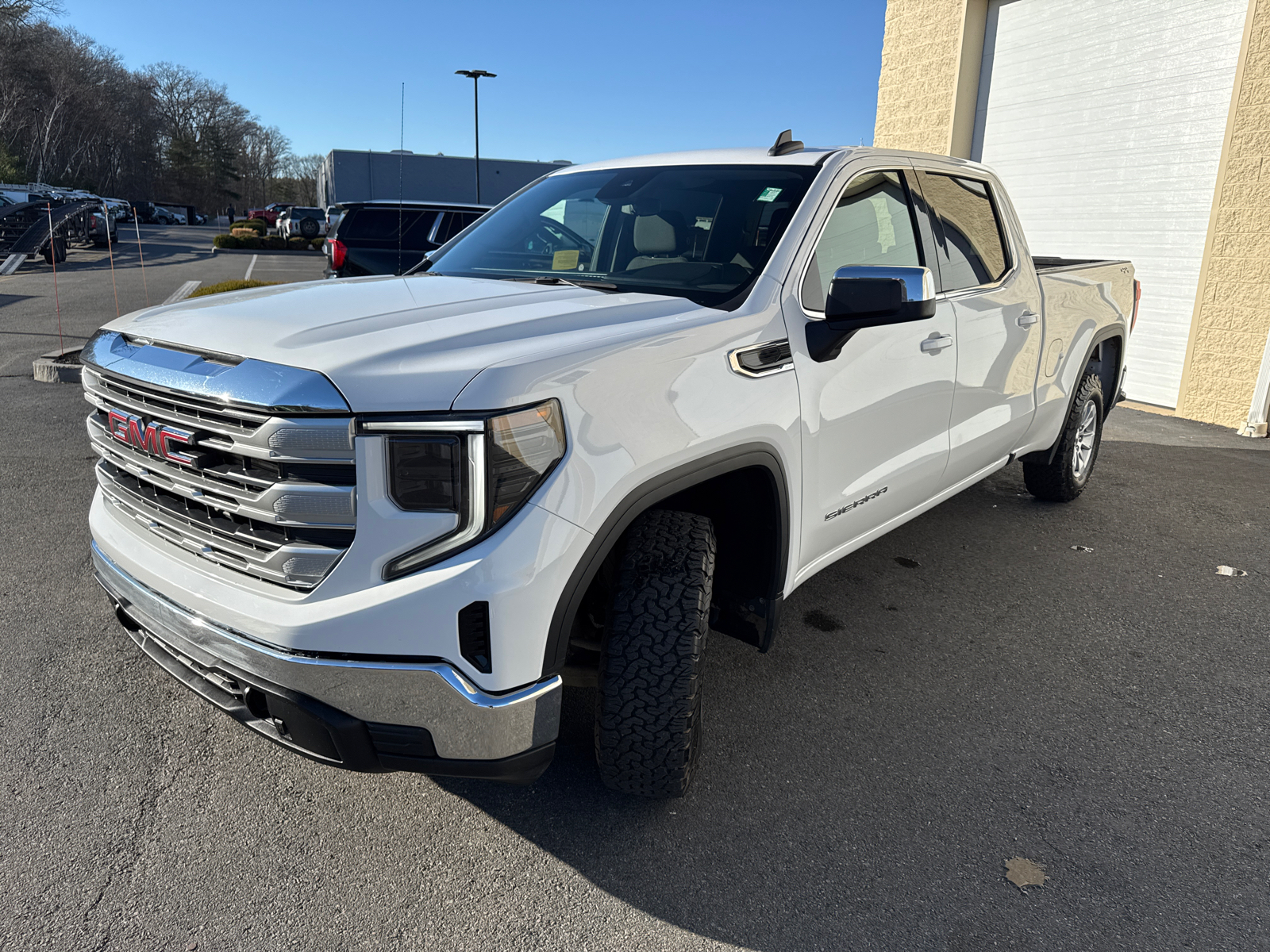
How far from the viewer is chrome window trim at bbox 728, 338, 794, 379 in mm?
2404

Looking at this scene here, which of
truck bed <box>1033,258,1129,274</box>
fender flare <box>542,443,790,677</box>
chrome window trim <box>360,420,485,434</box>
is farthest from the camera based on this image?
truck bed <box>1033,258,1129,274</box>

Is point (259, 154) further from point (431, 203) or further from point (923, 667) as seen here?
point (923, 667)

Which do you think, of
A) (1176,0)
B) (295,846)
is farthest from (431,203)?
(295,846)

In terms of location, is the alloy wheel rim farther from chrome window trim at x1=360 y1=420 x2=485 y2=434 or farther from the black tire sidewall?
chrome window trim at x1=360 y1=420 x2=485 y2=434

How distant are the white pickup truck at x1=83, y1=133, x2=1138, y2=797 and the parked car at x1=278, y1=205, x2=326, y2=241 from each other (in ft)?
117

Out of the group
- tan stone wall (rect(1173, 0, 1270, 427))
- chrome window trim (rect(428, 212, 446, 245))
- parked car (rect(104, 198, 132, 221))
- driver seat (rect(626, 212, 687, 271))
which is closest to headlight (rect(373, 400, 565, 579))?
driver seat (rect(626, 212, 687, 271))

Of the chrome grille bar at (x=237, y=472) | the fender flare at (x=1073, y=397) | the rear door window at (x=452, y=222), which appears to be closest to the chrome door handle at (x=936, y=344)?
the fender flare at (x=1073, y=397)

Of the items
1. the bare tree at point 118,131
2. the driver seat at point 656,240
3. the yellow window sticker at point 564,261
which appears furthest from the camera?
the bare tree at point 118,131

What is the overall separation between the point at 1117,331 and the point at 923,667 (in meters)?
3.17

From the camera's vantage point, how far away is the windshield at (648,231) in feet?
9.50

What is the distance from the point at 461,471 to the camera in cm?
184

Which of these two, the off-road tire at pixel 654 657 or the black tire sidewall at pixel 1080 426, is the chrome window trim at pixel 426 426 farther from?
the black tire sidewall at pixel 1080 426

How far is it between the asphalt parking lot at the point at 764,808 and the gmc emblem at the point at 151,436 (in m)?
1.03

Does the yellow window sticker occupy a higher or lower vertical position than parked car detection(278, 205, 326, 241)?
lower
